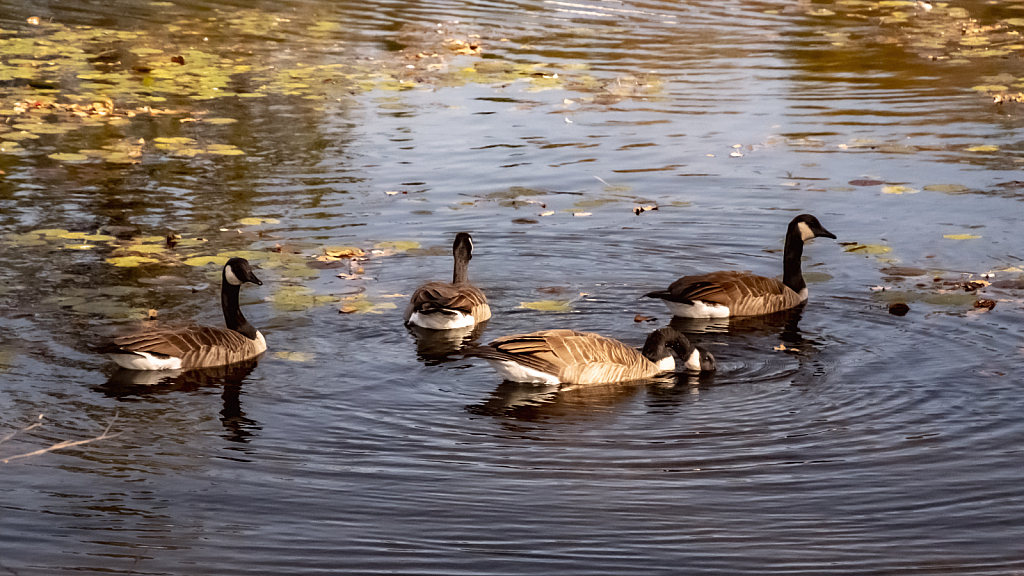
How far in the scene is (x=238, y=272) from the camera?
10289mm

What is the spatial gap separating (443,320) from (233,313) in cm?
188

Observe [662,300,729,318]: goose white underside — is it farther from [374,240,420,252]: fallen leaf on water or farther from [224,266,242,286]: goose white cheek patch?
[224,266,242,286]: goose white cheek patch

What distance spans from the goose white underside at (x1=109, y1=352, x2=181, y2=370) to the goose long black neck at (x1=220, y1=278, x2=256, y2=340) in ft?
2.31

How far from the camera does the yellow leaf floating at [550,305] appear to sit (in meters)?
11.5

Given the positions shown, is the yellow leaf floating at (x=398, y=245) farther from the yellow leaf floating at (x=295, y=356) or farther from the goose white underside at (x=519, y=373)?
the goose white underside at (x=519, y=373)

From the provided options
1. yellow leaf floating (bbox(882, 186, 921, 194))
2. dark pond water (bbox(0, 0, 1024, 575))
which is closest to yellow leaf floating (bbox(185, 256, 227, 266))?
dark pond water (bbox(0, 0, 1024, 575))

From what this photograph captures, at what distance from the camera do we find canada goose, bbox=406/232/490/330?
10.7 metres

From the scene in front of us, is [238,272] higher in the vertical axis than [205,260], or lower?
higher

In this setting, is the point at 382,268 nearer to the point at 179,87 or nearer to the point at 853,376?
the point at 853,376

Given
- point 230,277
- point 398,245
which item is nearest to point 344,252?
point 398,245

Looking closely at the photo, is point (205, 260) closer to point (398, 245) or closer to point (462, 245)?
point (398, 245)

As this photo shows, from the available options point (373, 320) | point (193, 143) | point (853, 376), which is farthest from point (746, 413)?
point (193, 143)

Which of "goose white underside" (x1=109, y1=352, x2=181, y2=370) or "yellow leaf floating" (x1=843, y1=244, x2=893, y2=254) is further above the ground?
"yellow leaf floating" (x1=843, y1=244, x2=893, y2=254)

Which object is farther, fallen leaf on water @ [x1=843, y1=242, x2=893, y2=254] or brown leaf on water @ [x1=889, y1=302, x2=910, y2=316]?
fallen leaf on water @ [x1=843, y1=242, x2=893, y2=254]
